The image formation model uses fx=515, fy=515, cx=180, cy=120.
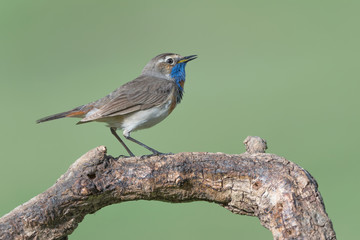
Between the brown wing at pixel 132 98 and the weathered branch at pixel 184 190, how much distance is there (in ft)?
5.14

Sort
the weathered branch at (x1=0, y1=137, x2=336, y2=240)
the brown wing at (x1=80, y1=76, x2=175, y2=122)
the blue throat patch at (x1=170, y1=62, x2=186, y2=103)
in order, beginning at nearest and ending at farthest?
the weathered branch at (x1=0, y1=137, x2=336, y2=240)
the brown wing at (x1=80, y1=76, x2=175, y2=122)
the blue throat patch at (x1=170, y1=62, x2=186, y2=103)

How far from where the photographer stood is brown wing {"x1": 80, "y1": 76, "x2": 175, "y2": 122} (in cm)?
562

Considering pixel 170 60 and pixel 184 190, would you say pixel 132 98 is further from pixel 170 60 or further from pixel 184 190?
pixel 184 190

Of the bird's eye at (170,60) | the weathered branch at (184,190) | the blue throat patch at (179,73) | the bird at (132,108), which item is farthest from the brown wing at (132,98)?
the weathered branch at (184,190)

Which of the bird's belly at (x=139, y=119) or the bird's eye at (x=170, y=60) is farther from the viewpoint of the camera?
the bird's eye at (x=170, y=60)

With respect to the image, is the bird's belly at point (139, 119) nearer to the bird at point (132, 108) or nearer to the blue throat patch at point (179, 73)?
the bird at point (132, 108)

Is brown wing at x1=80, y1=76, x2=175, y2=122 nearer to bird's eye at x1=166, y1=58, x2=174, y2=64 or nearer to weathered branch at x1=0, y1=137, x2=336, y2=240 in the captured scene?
bird's eye at x1=166, y1=58, x2=174, y2=64

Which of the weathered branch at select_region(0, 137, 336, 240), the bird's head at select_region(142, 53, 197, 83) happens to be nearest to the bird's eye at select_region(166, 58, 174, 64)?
the bird's head at select_region(142, 53, 197, 83)

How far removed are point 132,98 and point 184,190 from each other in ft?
6.55

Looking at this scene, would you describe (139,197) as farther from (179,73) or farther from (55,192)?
(179,73)

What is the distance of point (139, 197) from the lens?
408cm

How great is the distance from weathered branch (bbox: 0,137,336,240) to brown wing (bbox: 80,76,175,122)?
157cm

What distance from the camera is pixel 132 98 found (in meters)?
5.86

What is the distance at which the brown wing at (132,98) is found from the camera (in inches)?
221
